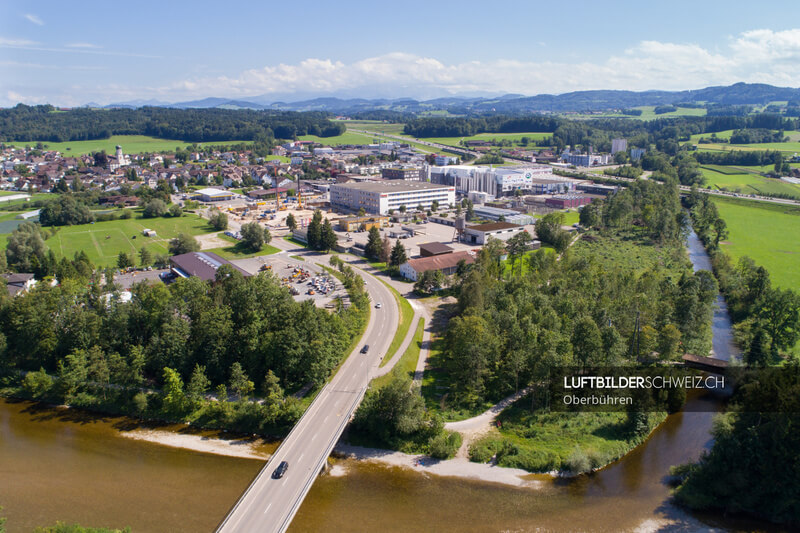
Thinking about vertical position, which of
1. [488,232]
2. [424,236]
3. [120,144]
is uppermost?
[120,144]

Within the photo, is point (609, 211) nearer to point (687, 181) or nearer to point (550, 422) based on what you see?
point (687, 181)

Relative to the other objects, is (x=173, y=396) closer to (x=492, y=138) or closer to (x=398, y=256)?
(x=398, y=256)

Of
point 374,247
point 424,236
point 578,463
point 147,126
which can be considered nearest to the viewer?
point 578,463

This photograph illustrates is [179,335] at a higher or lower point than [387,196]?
lower

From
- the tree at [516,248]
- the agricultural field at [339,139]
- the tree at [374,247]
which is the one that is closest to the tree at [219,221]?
the tree at [374,247]

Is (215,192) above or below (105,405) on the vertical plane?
above

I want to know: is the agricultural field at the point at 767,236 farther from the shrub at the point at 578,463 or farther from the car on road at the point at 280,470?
the car on road at the point at 280,470

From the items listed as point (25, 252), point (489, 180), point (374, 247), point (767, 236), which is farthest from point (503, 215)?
point (25, 252)

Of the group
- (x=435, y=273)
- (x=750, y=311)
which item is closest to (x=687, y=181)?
(x=750, y=311)
